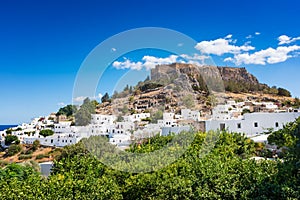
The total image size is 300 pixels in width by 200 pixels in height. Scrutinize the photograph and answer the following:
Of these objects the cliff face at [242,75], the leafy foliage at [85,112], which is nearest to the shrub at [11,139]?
the leafy foliage at [85,112]

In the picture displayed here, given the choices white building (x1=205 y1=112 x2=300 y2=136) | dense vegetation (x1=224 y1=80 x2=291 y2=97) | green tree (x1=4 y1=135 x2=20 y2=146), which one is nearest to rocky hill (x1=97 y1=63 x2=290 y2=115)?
white building (x1=205 y1=112 x2=300 y2=136)

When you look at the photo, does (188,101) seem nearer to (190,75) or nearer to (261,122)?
(190,75)

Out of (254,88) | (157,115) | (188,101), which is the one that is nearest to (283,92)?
(254,88)

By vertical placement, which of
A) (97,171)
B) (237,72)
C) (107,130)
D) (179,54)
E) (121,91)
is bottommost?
(97,171)

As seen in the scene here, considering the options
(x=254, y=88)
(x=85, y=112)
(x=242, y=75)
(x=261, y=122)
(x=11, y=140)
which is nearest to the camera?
(x=85, y=112)

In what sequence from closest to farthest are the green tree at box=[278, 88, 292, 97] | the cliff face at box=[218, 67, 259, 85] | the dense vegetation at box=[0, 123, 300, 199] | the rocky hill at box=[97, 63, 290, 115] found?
1. the dense vegetation at box=[0, 123, 300, 199]
2. the rocky hill at box=[97, 63, 290, 115]
3. the green tree at box=[278, 88, 292, 97]
4. the cliff face at box=[218, 67, 259, 85]

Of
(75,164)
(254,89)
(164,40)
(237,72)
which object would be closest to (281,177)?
(164,40)

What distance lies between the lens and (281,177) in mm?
4184

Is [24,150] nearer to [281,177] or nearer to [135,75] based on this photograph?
[135,75]

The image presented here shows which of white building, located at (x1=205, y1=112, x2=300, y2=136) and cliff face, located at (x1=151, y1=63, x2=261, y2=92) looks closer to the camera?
cliff face, located at (x1=151, y1=63, x2=261, y2=92)

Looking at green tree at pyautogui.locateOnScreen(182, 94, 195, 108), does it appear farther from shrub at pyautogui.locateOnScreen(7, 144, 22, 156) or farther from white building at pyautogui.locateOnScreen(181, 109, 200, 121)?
shrub at pyautogui.locateOnScreen(7, 144, 22, 156)

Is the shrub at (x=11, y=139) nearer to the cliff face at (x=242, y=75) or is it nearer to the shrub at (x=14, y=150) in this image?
the shrub at (x=14, y=150)

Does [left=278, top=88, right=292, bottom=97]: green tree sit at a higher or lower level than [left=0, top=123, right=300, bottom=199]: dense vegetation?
→ higher

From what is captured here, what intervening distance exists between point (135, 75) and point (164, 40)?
158 cm
